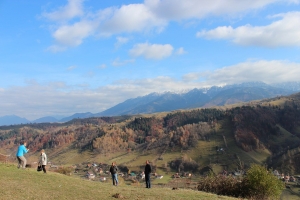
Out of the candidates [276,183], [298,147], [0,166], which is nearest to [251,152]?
[298,147]

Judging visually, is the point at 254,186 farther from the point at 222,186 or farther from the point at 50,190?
the point at 50,190

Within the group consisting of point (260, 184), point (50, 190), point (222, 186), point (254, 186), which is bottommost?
point (222, 186)

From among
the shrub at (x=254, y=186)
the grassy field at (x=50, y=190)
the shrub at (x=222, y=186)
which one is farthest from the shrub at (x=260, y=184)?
the grassy field at (x=50, y=190)

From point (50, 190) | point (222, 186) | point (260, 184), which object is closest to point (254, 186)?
point (260, 184)

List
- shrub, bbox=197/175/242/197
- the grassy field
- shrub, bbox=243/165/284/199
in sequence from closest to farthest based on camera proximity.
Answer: the grassy field → shrub, bbox=243/165/284/199 → shrub, bbox=197/175/242/197

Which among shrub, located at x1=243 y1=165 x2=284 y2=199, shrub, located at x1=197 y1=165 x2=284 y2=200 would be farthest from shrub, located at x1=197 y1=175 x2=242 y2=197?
shrub, located at x1=243 y1=165 x2=284 y2=199

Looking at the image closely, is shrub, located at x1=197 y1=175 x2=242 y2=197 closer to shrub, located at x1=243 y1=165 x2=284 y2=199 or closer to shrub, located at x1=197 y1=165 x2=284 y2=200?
shrub, located at x1=197 y1=165 x2=284 y2=200

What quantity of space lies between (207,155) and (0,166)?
563 ft

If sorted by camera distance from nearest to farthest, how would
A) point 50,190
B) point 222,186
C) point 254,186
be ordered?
point 50,190
point 254,186
point 222,186

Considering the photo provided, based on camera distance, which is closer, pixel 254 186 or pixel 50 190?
pixel 50 190

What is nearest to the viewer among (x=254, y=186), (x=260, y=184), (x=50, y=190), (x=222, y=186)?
(x=50, y=190)

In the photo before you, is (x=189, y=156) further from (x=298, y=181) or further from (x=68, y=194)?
(x=68, y=194)

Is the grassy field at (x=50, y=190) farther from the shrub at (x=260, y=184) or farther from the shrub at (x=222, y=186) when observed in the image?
the shrub at (x=260, y=184)

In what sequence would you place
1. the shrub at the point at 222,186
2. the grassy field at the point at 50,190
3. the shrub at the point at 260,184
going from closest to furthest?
1. the grassy field at the point at 50,190
2. the shrub at the point at 260,184
3. the shrub at the point at 222,186
